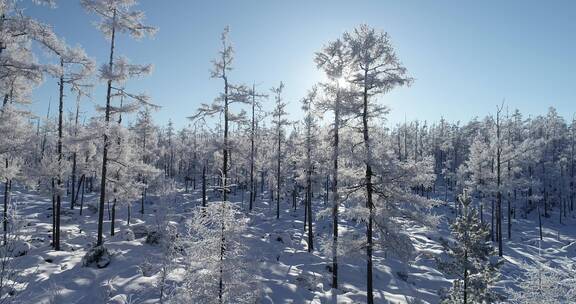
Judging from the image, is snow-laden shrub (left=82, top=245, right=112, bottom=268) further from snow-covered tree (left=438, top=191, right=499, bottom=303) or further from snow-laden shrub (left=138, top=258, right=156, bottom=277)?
snow-covered tree (left=438, top=191, right=499, bottom=303)

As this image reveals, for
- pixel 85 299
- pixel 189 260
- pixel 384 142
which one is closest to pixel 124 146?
pixel 85 299

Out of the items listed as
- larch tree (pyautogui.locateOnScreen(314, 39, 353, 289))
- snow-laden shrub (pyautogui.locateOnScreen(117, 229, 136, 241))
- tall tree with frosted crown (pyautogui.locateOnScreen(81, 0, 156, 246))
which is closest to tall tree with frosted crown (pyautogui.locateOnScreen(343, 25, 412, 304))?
larch tree (pyautogui.locateOnScreen(314, 39, 353, 289))

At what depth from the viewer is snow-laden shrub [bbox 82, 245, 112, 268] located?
56.8ft

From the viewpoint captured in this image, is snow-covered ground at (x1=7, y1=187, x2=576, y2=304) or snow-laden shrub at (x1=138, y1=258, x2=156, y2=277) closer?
snow-covered ground at (x1=7, y1=187, x2=576, y2=304)

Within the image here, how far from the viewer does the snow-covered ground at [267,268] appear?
14345mm

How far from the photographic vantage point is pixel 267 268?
2097 cm

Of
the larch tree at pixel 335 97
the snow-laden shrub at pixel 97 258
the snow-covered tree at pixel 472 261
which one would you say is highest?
the larch tree at pixel 335 97

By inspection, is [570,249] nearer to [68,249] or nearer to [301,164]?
[301,164]

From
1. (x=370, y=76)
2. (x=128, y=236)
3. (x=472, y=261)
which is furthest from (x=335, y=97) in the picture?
(x=128, y=236)

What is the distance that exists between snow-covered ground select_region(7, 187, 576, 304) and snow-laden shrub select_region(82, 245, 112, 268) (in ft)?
1.19

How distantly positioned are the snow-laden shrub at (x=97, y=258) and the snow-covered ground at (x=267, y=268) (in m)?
0.36

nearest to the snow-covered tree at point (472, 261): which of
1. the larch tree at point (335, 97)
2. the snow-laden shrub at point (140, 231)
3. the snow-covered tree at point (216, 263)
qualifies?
the larch tree at point (335, 97)

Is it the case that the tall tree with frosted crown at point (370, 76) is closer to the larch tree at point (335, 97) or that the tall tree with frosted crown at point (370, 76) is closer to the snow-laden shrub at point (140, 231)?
the larch tree at point (335, 97)

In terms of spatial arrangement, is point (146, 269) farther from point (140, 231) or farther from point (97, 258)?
point (140, 231)
